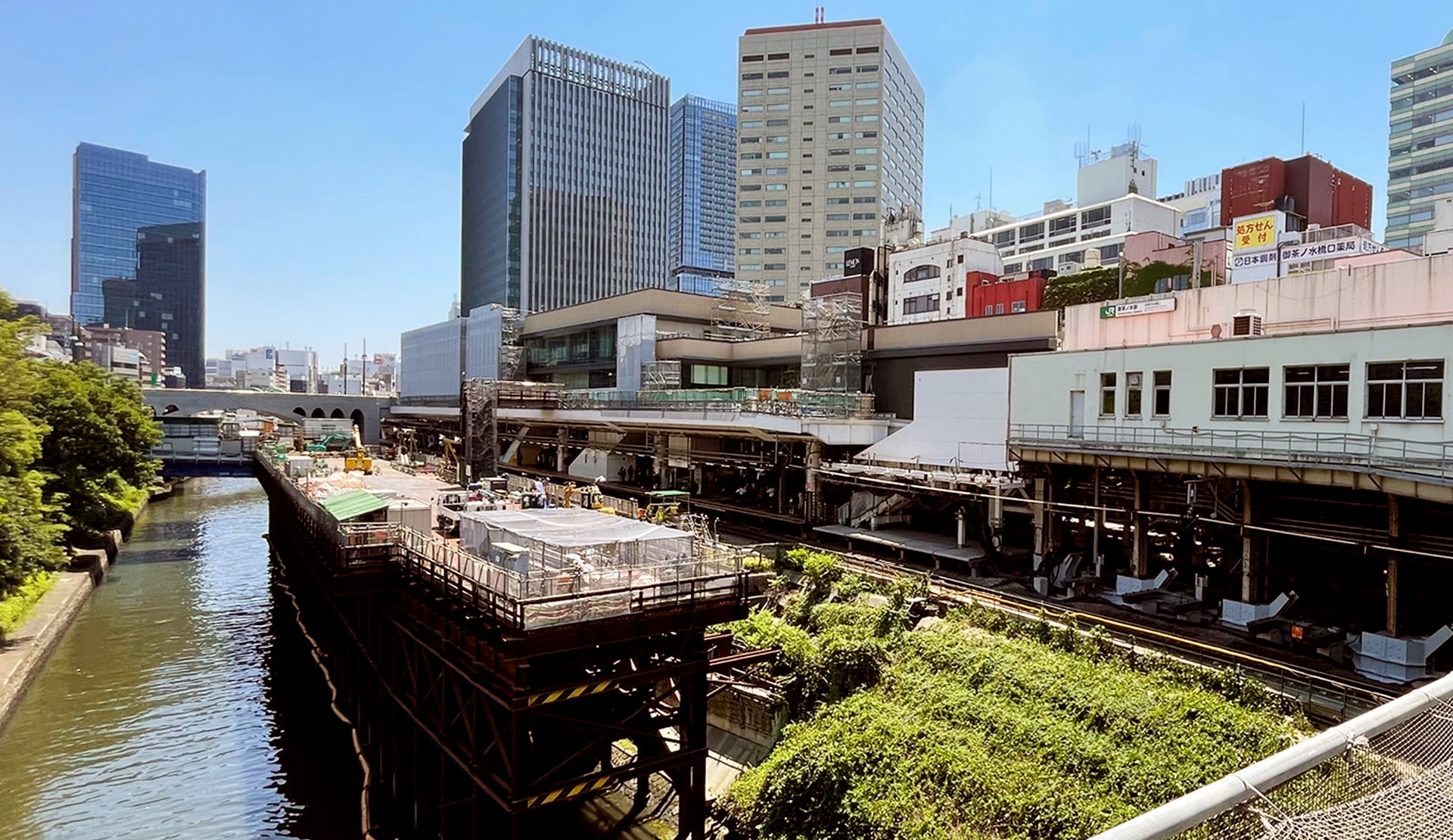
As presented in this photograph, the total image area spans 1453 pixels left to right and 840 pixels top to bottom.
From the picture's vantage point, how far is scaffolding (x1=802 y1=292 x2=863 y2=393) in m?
42.3

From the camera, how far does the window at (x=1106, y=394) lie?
27.0 meters

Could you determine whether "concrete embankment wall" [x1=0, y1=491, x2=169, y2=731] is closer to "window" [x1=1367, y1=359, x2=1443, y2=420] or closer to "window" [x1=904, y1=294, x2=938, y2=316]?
"window" [x1=1367, y1=359, x2=1443, y2=420]

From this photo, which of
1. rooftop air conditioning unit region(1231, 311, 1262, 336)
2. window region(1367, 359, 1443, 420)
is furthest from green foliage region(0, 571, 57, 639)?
rooftop air conditioning unit region(1231, 311, 1262, 336)

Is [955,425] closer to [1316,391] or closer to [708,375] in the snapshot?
[1316,391]

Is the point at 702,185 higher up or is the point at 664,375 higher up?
the point at 702,185

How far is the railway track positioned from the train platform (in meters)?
1.56

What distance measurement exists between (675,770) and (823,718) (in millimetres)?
3603

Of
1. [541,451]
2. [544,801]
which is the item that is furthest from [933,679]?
[541,451]

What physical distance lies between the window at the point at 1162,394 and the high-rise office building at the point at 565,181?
118 metres

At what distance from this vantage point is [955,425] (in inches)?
1373

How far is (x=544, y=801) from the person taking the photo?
48.0ft

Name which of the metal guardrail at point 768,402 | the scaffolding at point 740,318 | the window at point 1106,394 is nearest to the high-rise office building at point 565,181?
the scaffolding at point 740,318

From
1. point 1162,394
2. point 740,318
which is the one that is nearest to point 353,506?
point 1162,394

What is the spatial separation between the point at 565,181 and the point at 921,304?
86163mm
